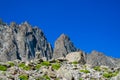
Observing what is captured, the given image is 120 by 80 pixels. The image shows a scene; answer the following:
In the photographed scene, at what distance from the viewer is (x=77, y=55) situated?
4516 centimetres

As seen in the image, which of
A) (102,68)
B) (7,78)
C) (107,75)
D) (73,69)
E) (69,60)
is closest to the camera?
(7,78)

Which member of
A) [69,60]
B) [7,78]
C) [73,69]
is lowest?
[7,78]

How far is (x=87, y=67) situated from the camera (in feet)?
131

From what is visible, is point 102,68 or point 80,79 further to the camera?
point 102,68

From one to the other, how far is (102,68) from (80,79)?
9.15 m

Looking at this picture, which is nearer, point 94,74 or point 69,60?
point 94,74

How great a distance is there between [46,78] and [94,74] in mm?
6347

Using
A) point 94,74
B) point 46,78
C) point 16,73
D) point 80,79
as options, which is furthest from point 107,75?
point 16,73

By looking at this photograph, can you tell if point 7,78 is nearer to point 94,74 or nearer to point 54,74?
point 54,74

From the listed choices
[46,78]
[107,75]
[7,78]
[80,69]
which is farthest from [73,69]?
[7,78]

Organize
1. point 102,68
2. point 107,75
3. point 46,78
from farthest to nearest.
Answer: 1. point 102,68
2. point 107,75
3. point 46,78

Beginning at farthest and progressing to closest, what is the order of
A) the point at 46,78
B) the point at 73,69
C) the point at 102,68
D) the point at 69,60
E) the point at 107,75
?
1. the point at 69,60
2. the point at 102,68
3. the point at 73,69
4. the point at 107,75
5. the point at 46,78

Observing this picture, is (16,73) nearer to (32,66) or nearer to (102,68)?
(32,66)

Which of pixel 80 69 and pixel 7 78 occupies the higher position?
pixel 80 69
